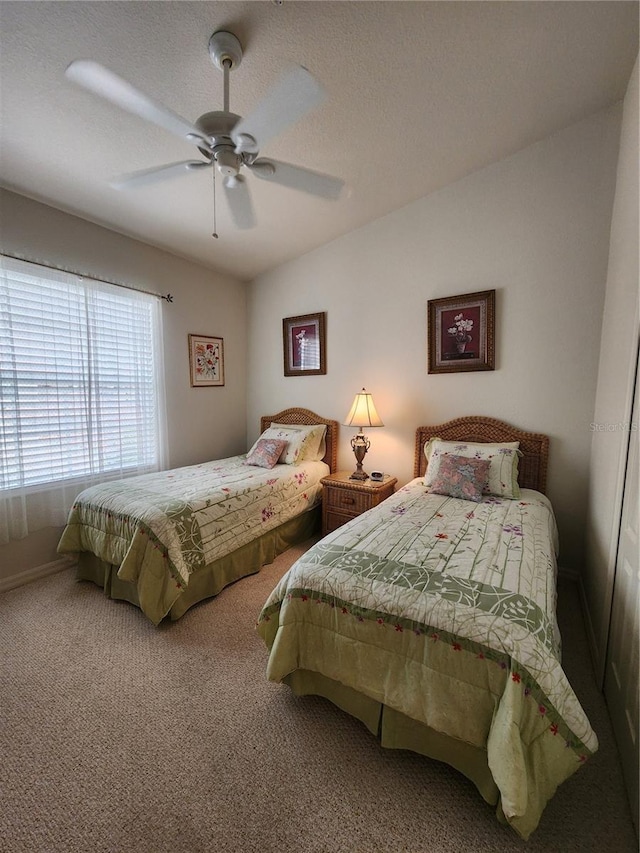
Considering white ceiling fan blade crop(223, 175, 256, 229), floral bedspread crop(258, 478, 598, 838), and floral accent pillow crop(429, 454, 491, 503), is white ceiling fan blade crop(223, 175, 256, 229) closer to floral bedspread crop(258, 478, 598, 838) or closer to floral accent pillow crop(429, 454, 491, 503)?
floral bedspread crop(258, 478, 598, 838)

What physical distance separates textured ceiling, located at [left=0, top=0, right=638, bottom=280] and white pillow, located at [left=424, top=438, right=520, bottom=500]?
2079mm

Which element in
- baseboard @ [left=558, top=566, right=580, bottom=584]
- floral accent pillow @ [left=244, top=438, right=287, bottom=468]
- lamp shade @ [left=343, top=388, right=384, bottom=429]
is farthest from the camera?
floral accent pillow @ [left=244, top=438, right=287, bottom=468]

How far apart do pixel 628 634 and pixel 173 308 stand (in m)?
3.82

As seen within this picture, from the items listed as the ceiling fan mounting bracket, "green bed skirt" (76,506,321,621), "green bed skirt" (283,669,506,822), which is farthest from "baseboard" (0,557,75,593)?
the ceiling fan mounting bracket

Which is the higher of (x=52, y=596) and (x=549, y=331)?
(x=549, y=331)

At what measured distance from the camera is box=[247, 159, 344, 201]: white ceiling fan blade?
1616 mm

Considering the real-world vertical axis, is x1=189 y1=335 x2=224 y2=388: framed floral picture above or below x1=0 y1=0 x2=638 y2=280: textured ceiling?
below

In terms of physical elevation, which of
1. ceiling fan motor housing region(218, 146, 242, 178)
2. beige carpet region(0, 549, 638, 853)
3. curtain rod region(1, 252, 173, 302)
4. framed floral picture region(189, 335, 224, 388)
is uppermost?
ceiling fan motor housing region(218, 146, 242, 178)

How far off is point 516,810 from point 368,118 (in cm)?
305

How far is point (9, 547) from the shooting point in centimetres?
244

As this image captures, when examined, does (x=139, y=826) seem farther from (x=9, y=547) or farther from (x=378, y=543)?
(x=9, y=547)

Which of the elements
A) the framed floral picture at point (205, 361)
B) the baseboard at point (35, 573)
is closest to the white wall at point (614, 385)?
the framed floral picture at point (205, 361)

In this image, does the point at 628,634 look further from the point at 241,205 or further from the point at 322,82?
the point at 322,82

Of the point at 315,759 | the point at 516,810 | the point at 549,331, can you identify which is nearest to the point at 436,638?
the point at 516,810
